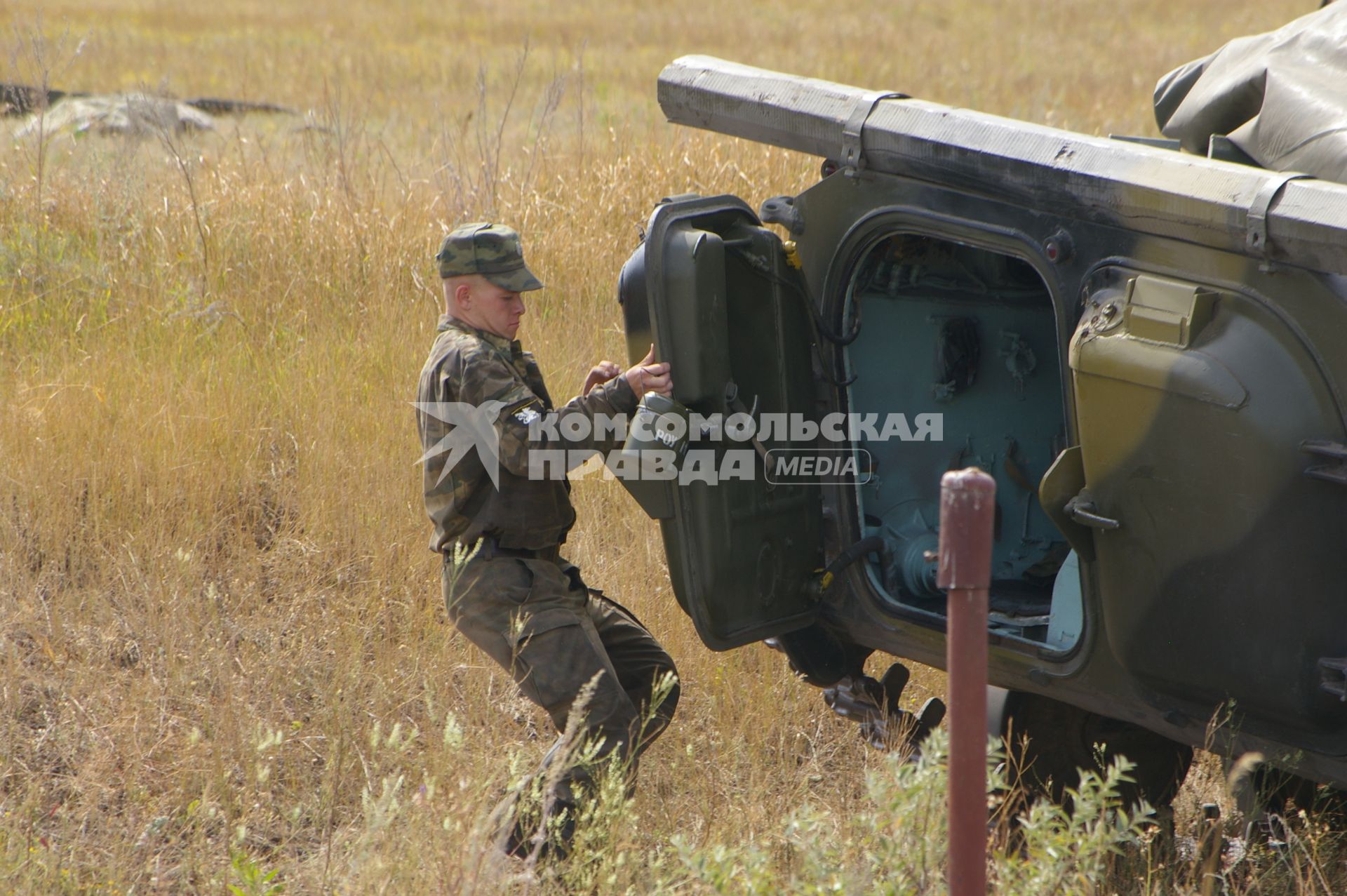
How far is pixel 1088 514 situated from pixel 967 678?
846mm

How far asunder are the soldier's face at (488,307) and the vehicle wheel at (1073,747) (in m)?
1.61

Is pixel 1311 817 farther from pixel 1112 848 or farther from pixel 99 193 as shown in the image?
pixel 99 193

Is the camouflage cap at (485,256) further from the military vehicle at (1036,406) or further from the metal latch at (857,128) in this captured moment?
the metal latch at (857,128)

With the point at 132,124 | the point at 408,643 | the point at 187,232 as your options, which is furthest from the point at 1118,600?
the point at 132,124

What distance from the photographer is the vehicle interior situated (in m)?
3.53

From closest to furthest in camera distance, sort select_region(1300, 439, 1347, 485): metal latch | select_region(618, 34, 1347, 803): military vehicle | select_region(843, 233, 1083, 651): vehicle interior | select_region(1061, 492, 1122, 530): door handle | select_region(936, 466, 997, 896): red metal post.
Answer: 1. select_region(936, 466, 997, 896): red metal post
2. select_region(1300, 439, 1347, 485): metal latch
3. select_region(618, 34, 1347, 803): military vehicle
4. select_region(1061, 492, 1122, 530): door handle
5. select_region(843, 233, 1083, 651): vehicle interior

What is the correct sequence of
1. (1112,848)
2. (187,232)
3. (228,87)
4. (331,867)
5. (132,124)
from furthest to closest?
(228,87)
(132,124)
(187,232)
(331,867)
(1112,848)

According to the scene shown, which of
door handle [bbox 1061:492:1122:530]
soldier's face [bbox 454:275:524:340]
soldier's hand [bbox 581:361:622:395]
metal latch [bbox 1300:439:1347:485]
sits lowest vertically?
door handle [bbox 1061:492:1122:530]

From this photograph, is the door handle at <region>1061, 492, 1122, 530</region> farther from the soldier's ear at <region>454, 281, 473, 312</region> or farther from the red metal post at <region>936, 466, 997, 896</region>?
the soldier's ear at <region>454, 281, 473, 312</region>

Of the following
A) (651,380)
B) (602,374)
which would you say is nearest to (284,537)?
(602,374)

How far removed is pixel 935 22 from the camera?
24641 millimetres

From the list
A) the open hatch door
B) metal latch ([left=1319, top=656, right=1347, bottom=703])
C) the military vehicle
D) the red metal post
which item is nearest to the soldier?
the open hatch door

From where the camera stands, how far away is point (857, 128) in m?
3.04

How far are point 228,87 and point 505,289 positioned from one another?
13.8 m
